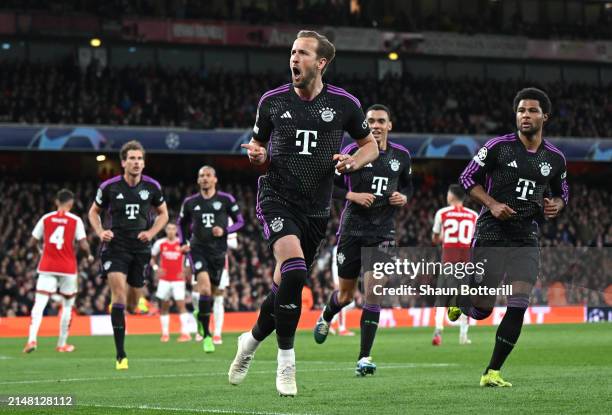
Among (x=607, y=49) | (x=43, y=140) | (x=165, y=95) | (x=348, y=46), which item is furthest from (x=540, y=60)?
(x=43, y=140)

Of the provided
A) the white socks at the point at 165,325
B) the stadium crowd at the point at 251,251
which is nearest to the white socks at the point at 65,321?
the white socks at the point at 165,325

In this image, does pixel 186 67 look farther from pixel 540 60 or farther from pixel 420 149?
pixel 540 60

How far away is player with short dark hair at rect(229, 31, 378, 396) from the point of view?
882 centimetres

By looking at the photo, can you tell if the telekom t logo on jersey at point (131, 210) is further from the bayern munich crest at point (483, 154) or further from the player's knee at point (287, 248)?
the player's knee at point (287, 248)

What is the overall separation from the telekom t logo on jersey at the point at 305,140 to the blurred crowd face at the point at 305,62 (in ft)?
1.15

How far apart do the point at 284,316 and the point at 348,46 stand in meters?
39.4

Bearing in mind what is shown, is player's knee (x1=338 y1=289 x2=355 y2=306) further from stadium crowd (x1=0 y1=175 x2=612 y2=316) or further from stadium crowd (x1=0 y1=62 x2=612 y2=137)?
stadium crowd (x1=0 y1=62 x2=612 y2=137)

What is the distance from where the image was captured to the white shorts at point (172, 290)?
24453mm

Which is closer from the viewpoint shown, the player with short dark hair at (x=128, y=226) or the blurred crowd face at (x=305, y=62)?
the blurred crowd face at (x=305, y=62)

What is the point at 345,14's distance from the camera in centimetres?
4803

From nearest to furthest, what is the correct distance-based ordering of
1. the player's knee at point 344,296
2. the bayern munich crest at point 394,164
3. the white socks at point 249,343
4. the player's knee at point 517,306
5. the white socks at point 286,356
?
the white socks at point 286,356, the white socks at point 249,343, the player's knee at point 517,306, the player's knee at point 344,296, the bayern munich crest at point 394,164

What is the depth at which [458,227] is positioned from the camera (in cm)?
2012

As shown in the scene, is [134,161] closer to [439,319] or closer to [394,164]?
[394,164]

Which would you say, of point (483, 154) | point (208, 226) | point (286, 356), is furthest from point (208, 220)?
point (286, 356)
